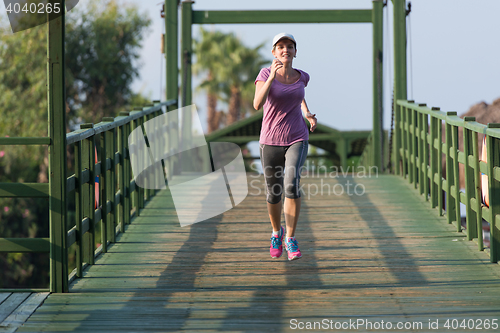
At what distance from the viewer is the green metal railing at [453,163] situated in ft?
17.3

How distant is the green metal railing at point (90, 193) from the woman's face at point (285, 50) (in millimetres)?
1572

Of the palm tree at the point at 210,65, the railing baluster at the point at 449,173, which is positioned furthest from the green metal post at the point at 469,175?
the palm tree at the point at 210,65

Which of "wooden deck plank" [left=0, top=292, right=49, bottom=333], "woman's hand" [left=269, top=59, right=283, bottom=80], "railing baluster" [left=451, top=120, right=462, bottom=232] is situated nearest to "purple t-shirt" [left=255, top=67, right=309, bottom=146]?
"woman's hand" [left=269, top=59, right=283, bottom=80]

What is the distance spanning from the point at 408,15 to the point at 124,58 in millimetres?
21090

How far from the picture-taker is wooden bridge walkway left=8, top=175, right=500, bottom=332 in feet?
13.3

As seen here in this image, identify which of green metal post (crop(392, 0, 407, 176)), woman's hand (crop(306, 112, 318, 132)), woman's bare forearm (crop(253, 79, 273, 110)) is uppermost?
green metal post (crop(392, 0, 407, 176))

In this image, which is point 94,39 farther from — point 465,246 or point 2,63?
point 465,246

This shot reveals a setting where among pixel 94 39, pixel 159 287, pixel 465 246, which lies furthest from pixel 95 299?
pixel 94 39

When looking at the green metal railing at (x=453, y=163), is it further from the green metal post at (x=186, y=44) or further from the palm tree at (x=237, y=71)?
the palm tree at (x=237, y=71)

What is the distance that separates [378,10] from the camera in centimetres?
1046

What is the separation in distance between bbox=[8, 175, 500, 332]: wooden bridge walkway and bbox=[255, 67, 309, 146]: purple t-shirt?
1038mm

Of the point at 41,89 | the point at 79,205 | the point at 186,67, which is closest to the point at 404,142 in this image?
the point at 186,67

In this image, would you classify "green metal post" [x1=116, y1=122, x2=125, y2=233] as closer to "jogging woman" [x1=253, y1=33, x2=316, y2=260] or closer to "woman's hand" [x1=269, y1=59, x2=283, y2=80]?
"jogging woman" [x1=253, y1=33, x2=316, y2=260]

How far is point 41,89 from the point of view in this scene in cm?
2719
